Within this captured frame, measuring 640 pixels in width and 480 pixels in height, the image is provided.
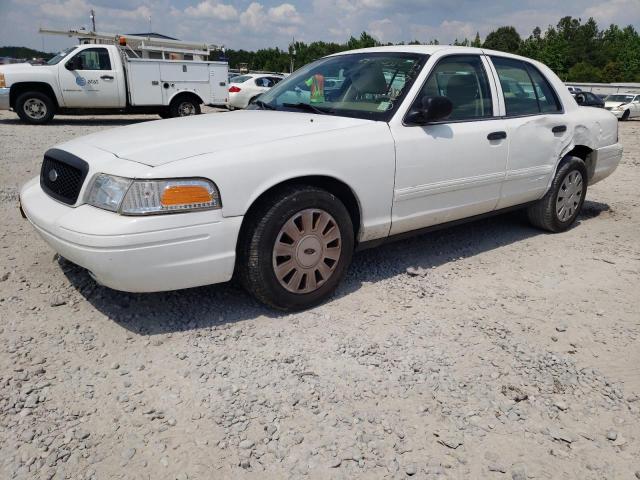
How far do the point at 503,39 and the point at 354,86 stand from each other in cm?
8572

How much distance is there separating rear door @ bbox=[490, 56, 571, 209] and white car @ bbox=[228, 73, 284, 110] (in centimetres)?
1362

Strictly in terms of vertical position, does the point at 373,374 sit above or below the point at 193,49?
below

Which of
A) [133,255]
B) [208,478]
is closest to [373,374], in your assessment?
[208,478]

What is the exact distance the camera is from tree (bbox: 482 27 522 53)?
76.2 m

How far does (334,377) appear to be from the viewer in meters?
2.63

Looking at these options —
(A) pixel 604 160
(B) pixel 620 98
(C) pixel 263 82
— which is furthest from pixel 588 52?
(A) pixel 604 160

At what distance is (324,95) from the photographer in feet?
12.8

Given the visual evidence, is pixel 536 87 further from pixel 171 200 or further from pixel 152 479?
pixel 152 479

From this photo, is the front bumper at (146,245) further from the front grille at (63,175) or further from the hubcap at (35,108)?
the hubcap at (35,108)

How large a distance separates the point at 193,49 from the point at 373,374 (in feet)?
46.1

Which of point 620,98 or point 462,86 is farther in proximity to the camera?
point 620,98

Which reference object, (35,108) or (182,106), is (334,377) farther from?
(182,106)

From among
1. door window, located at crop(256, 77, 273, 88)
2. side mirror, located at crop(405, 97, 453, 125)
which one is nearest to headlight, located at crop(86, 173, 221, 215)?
side mirror, located at crop(405, 97, 453, 125)

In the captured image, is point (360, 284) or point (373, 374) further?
point (360, 284)
